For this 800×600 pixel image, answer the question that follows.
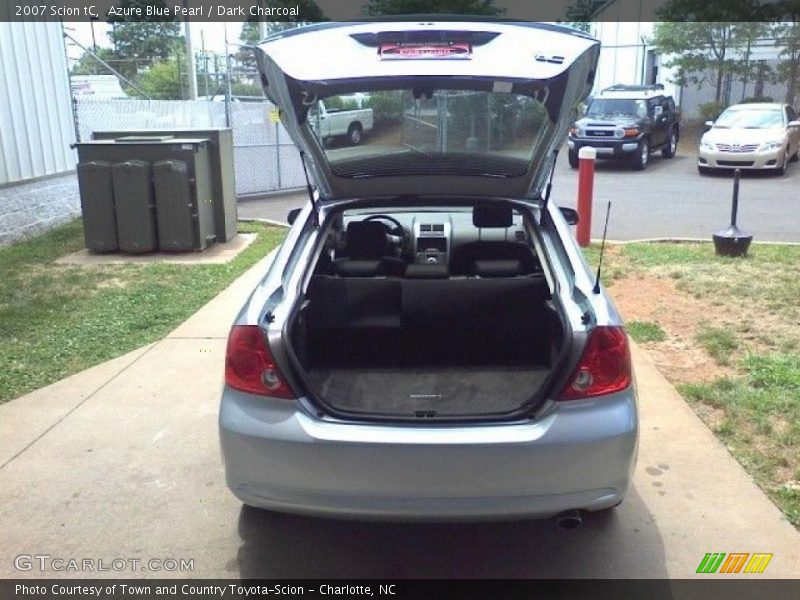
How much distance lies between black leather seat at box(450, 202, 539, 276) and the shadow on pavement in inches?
53.5

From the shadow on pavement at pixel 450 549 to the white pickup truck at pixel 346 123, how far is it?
1899mm

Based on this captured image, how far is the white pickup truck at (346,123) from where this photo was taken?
3.79 m

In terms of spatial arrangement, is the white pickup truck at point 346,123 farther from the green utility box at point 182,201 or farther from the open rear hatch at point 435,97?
the green utility box at point 182,201

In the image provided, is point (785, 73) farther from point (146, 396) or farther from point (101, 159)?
point (146, 396)

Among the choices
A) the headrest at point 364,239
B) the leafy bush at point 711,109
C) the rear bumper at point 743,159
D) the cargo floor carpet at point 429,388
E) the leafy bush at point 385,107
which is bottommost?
the rear bumper at point 743,159

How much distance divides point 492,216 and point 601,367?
153 centimetres

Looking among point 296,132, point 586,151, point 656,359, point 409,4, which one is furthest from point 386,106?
point 409,4

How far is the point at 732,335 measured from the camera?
5461 millimetres

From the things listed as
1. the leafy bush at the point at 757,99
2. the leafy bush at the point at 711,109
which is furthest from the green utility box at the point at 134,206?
the leafy bush at the point at 757,99

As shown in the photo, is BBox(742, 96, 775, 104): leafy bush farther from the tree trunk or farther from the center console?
the center console

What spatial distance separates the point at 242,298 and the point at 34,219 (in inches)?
171

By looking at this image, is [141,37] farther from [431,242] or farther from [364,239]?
[364,239]

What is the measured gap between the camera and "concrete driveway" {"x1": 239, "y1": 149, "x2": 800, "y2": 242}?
10484mm

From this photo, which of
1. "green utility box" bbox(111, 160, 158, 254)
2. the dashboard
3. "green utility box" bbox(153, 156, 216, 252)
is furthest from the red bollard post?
"green utility box" bbox(111, 160, 158, 254)
